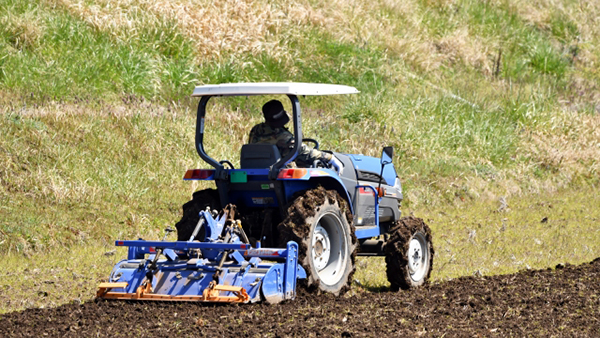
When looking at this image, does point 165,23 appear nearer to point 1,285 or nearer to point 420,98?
point 420,98

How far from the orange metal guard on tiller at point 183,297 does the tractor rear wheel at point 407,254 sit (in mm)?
2116

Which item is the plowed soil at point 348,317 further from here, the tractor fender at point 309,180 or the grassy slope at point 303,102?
the grassy slope at point 303,102

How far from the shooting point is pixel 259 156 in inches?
295

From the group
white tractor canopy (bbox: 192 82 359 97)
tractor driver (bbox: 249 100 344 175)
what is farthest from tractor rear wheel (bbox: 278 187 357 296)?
white tractor canopy (bbox: 192 82 359 97)

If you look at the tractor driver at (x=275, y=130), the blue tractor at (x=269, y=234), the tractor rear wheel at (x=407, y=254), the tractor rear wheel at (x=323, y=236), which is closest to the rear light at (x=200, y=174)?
the blue tractor at (x=269, y=234)

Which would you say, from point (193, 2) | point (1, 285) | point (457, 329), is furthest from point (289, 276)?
point (193, 2)

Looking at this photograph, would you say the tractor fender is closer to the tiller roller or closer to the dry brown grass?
the tiller roller

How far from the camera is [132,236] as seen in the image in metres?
10.7

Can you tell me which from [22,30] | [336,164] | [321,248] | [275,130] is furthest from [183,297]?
[22,30]

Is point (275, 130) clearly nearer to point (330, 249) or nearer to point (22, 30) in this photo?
point (330, 249)

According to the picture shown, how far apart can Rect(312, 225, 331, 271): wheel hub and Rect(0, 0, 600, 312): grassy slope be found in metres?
2.49

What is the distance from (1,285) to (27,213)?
211 centimetres

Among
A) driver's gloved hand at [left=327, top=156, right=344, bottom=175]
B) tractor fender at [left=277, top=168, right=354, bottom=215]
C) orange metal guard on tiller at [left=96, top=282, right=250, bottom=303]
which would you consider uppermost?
driver's gloved hand at [left=327, top=156, right=344, bottom=175]

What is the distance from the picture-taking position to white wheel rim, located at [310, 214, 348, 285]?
747 cm
